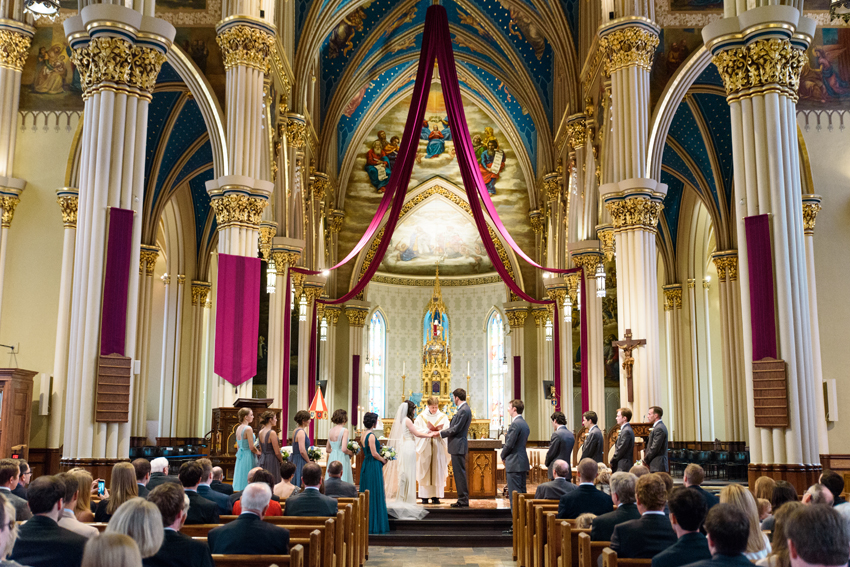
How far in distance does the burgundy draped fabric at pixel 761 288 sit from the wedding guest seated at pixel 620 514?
13.9 feet

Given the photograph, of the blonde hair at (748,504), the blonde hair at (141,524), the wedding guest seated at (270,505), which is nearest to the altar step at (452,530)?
the wedding guest seated at (270,505)

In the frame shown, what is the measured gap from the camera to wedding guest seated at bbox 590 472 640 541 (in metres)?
5.41

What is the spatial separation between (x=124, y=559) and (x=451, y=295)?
30.0 m

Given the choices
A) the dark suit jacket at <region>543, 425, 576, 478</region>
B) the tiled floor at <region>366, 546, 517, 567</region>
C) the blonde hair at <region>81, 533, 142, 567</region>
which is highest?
the dark suit jacket at <region>543, 425, 576, 478</region>

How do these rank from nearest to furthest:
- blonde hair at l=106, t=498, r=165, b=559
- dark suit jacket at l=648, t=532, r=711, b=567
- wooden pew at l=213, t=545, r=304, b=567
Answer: blonde hair at l=106, t=498, r=165, b=559
dark suit jacket at l=648, t=532, r=711, b=567
wooden pew at l=213, t=545, r=304, b=567

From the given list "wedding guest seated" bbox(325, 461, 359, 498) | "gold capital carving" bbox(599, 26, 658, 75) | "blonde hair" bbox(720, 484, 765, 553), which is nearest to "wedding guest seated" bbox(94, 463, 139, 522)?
"wedding guest seated" bbox(325, 461, 359, 498)

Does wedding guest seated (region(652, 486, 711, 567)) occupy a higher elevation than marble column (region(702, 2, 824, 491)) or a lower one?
lower

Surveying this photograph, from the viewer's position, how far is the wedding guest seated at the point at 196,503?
607cm

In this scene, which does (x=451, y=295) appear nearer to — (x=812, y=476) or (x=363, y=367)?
(x=363, y=367)

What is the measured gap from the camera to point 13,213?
15328 mm

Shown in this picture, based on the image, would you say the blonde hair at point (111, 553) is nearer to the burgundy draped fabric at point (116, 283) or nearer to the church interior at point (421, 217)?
the church interior at point (421, 217)

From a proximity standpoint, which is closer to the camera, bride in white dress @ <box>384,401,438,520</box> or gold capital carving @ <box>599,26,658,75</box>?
bride in white dress @ <box>384,401,438,520</box>

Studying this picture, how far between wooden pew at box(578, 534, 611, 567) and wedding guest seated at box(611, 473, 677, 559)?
256 mm

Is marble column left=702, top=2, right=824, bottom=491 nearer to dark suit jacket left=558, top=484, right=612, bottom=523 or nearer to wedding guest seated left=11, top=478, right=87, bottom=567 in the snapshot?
dark suit jacket left=558, top=484, right=612, bottom=523
